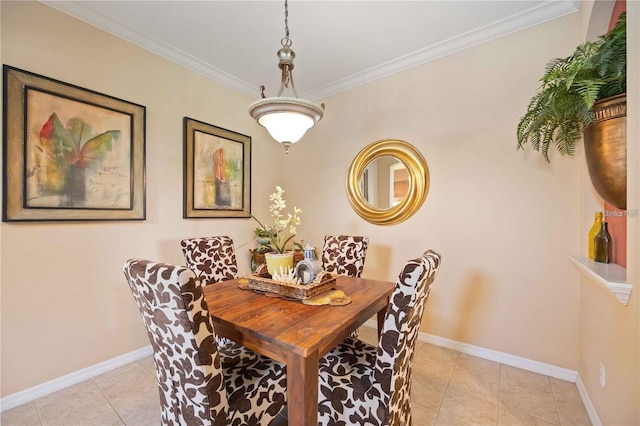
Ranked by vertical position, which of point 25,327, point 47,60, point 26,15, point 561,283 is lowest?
point 25,327

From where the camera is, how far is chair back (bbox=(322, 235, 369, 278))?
2.25 metres

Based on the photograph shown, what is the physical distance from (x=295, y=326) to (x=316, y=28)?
2363 millimetres

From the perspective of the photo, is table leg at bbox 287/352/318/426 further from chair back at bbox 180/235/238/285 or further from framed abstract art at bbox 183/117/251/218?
framed abstract art at bbox 183/117/251/218

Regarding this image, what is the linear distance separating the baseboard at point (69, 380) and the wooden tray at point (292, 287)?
1.58 m

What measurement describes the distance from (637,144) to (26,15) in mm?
3524

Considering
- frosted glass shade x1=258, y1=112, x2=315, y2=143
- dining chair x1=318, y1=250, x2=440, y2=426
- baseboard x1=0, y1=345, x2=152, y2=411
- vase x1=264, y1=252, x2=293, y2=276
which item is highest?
Result: frosted glass shade x1=258, y1=112, x2=315, y2=143

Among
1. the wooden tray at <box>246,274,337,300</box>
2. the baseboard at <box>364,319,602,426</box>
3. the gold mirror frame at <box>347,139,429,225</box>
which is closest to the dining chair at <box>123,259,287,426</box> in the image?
the wooden tray at <box>246,274,337,300</box>

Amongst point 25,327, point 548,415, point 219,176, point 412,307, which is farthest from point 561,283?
point 25,327

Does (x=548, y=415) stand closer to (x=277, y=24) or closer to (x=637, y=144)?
(x=637, y=144)

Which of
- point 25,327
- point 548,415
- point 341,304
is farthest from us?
point 25,327

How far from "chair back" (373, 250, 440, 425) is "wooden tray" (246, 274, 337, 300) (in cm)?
49

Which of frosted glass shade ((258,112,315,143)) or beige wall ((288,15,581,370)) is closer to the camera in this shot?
frosted glass shade ((258,112,315,143))

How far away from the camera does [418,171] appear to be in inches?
104

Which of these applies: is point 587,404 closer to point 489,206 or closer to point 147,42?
point 489,206
